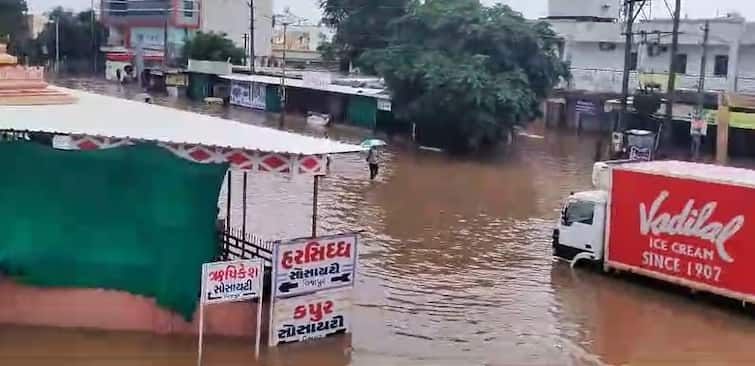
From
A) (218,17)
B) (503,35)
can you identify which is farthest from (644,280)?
(218,17)

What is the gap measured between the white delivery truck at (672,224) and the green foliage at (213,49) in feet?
182

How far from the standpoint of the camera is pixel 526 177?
31.1 meters

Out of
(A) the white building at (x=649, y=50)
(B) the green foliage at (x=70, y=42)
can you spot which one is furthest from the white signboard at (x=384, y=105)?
(B) the green foliage at (x=70, y=42)

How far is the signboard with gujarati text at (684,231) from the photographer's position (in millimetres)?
15125

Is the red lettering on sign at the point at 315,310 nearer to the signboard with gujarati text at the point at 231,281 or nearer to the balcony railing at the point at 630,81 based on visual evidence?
the signboard with gujarati text at the point at 231,281

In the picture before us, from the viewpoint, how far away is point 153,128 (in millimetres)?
12930

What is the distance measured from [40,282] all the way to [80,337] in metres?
0.91

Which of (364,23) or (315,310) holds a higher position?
(364,23)

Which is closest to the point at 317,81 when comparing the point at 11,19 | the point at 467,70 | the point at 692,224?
the point at 467,70

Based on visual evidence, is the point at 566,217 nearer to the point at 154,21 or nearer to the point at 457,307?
the point at 457,307

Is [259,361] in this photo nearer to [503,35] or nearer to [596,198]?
[596,198]

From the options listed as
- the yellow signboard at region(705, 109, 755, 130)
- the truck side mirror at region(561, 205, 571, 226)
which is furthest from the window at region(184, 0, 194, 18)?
the truck side mirror at region(561, 205, 571, 226)

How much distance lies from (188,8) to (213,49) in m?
19.0

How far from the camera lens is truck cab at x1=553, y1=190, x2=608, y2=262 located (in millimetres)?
17484
